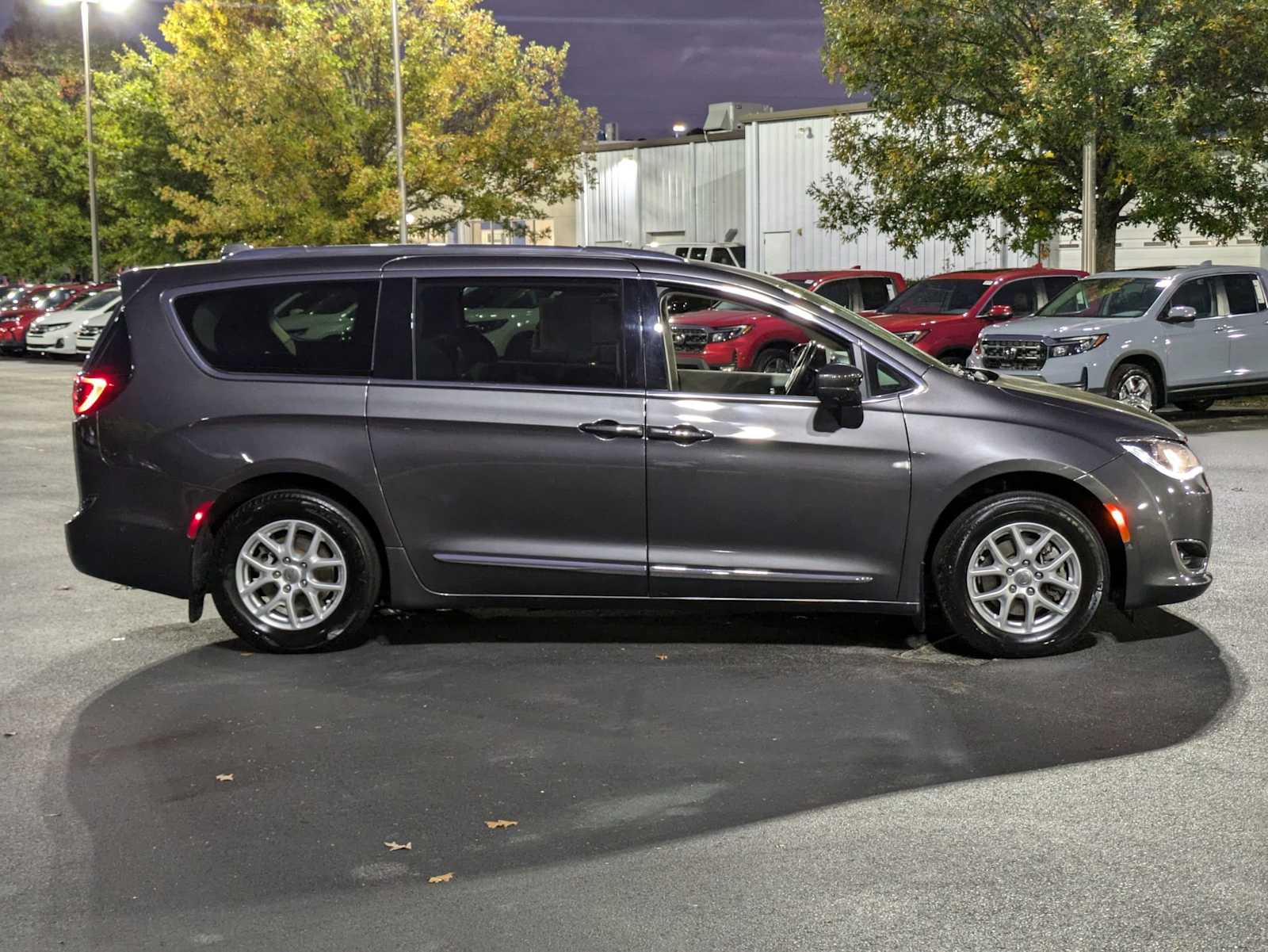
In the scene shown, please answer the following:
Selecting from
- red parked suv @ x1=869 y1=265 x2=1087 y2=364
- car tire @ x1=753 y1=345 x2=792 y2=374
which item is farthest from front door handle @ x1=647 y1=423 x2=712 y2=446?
red parked suv @ x1=869 y1=265 x2=1087 y2=364

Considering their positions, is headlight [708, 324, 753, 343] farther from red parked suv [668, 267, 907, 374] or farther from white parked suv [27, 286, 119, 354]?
white parked suv [27, 286, 119, 354]

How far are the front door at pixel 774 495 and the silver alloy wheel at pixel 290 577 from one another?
1500 millimetres

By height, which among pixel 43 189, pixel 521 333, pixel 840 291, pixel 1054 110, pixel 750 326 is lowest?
pixel 521 333

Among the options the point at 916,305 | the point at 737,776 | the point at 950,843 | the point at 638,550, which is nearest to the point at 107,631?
the point at 638,550

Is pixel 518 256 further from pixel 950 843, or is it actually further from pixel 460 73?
pixel 460 73

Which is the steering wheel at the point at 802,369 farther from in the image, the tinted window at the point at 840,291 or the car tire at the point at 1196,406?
the tinted window at the point at 840,291

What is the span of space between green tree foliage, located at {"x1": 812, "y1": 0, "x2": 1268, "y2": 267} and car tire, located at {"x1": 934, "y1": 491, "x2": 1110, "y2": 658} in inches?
638

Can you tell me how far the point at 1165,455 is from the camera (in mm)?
7211

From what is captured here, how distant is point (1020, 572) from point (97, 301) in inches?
1264

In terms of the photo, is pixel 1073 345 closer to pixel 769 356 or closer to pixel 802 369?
pixel 769 356

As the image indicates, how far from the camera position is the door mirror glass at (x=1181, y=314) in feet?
56.7

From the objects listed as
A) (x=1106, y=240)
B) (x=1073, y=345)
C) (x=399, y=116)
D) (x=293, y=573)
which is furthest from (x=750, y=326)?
(x=399, y=116)

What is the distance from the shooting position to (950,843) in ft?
15.6

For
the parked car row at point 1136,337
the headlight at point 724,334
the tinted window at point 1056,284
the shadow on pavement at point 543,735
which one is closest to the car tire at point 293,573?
the shadow on pavement at point 543,735
